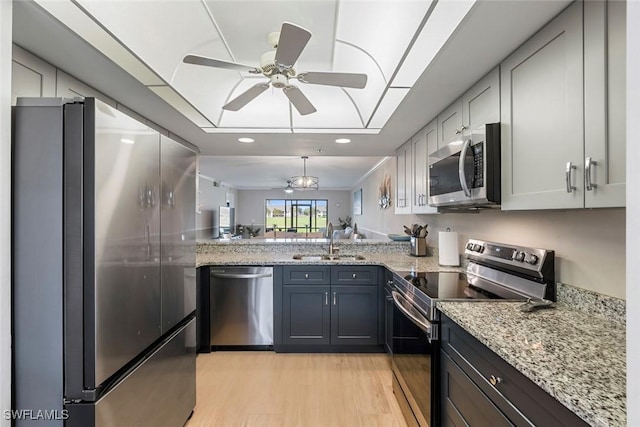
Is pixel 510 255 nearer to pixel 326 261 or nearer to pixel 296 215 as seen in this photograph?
pixel 326 261

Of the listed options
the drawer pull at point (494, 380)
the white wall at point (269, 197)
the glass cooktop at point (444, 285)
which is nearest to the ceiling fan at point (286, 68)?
the glass cooktop at point (444, 285)

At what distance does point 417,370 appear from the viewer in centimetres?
178

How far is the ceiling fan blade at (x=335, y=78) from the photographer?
5.49 feet

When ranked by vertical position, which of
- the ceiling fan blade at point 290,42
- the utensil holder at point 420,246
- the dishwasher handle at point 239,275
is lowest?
the dishwasher handle at point 239,275

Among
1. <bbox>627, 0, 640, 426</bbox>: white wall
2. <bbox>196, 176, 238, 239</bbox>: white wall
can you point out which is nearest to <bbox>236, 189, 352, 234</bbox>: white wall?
<bbox>196, 176, 238, 239</bbox>: white wall

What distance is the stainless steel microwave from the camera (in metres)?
1.60

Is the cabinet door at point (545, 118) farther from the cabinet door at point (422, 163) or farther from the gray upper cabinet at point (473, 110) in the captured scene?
the cabinet door at point (422, 163)

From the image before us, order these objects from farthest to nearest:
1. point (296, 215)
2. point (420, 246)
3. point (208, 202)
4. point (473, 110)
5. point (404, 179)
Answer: point (296, 215) → point (208, 202) → point (404, 179) → point (420, 246) → point (473, 110)

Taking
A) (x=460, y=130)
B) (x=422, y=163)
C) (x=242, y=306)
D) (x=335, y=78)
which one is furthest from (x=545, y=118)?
(x=242, y=306)

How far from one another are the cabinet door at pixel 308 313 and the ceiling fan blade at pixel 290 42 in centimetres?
207

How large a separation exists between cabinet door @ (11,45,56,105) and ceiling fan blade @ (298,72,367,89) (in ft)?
4.31

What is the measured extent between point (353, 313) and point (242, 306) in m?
1.09

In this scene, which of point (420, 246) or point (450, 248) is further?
point (420, 246)

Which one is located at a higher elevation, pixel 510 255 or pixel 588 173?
pixel 588 173
